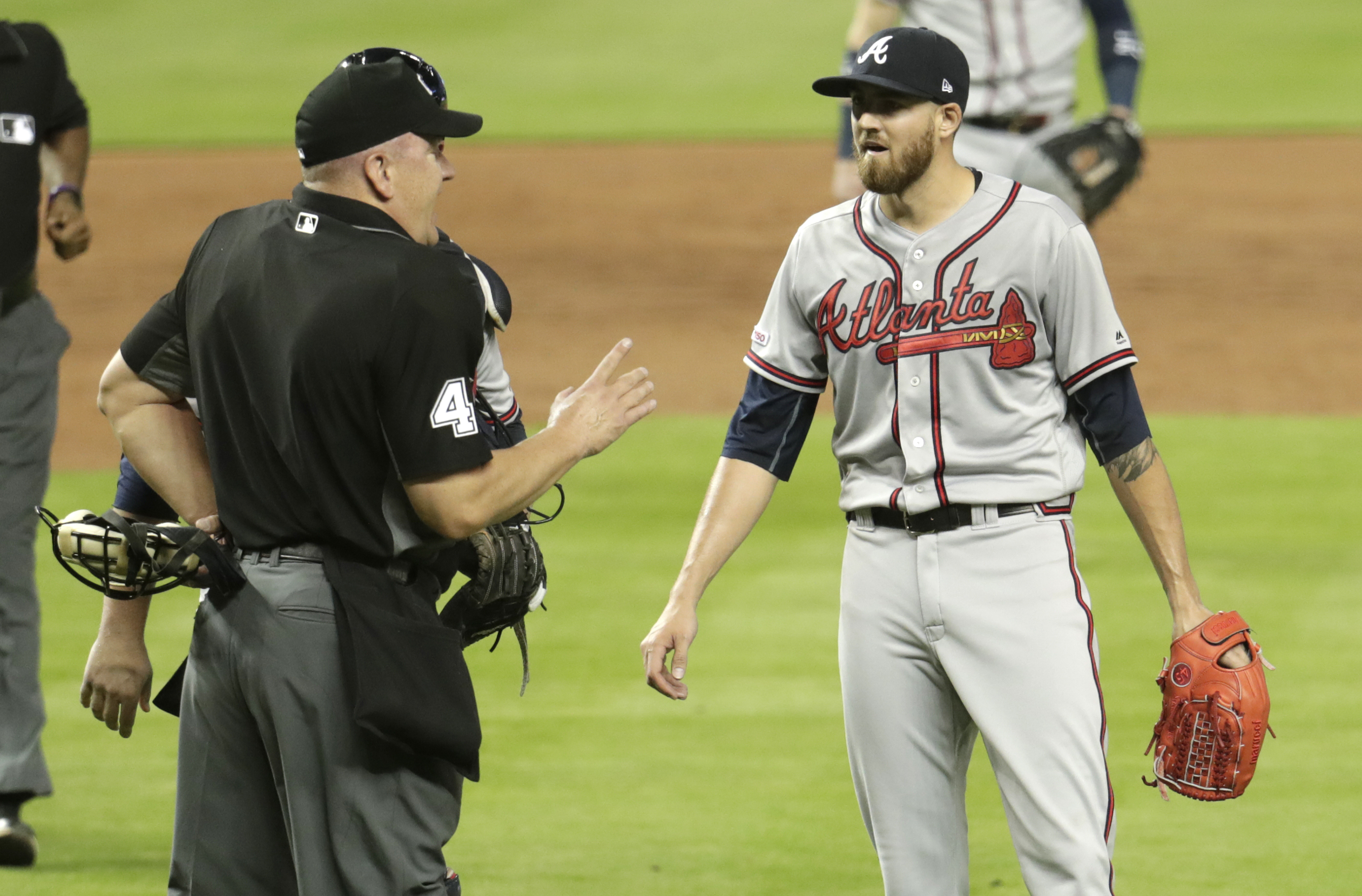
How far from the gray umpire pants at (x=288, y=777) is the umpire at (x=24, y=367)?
5.79ft

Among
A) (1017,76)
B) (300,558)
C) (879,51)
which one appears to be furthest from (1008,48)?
(300,558)

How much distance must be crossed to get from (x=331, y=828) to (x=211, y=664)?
0.37 meters

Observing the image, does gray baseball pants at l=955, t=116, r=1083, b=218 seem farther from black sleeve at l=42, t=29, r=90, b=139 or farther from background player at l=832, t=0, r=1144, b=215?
black sleeve at l=42, t=29, r=90, b=139

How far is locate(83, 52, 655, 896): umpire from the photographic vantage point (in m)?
3.05

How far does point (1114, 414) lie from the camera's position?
139 inches

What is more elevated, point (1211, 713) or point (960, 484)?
point (960, 484)

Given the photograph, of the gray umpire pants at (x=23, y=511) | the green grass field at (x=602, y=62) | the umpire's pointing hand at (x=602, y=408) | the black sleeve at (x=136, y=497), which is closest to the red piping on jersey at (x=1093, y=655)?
the umpire's pointing hand at (x=602, y=408)

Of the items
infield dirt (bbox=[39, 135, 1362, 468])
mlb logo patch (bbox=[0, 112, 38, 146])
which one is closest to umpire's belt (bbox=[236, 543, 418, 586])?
mlb logo patch (bbox=[0, 112, 38, 146])

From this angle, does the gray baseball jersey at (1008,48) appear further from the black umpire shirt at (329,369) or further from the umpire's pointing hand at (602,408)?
the black umpire shirt at (329,369)

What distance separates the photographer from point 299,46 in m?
29.3

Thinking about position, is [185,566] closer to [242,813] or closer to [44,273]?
[242,813]

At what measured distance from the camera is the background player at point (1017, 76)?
6.46m

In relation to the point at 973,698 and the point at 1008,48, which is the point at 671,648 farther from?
the point at 1008,48

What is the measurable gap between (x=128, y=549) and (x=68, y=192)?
99.8 inches
